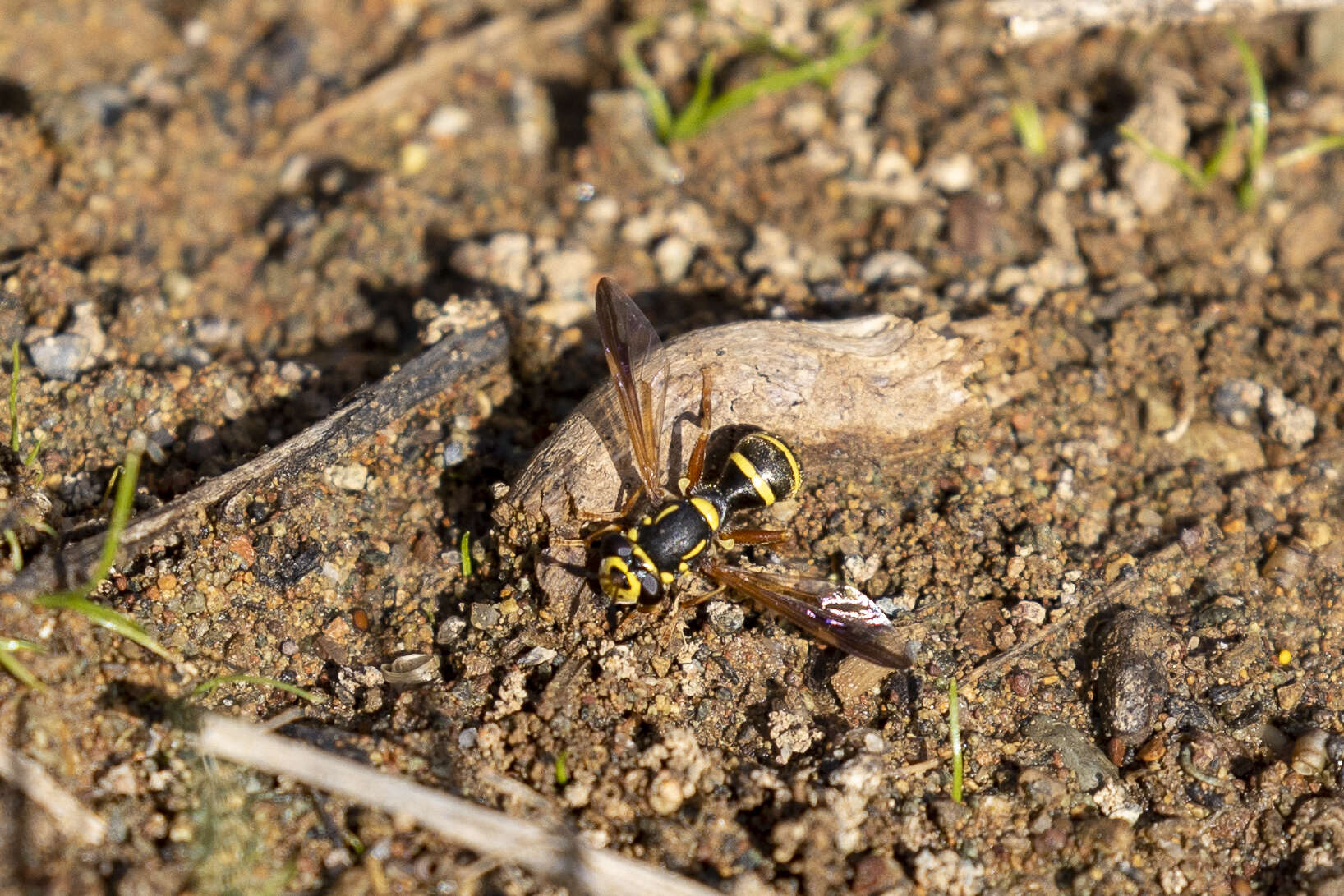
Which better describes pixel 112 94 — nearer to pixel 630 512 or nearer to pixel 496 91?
pixel 496 91

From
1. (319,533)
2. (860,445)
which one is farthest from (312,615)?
(860,445)

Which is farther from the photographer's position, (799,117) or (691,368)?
(799,117)

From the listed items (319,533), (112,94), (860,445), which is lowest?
(860,445)

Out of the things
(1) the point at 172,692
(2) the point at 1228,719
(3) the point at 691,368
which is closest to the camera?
(1) the point at 172,692

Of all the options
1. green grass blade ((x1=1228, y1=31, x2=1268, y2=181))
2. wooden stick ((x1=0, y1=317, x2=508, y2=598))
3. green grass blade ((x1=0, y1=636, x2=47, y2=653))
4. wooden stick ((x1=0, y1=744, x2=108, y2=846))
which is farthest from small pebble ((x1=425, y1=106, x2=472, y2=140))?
green grass blade ((x1=1228, y1=31, x2=1268, y2=181))

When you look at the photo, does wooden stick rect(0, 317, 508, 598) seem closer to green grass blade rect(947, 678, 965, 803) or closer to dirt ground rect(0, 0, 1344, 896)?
dirt ground rect(0, 0, 1344, 896)

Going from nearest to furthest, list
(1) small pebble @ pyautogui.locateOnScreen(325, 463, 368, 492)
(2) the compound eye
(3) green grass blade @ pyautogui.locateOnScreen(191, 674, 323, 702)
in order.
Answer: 1. (3) green grass blade @ pyautogui.locateOnScreen(191, 674, 323, 702)
2. (2) the compound eye
3. (1) small pebble @ pyautogui.locateOnScreen(325, 463, 368, 492)
